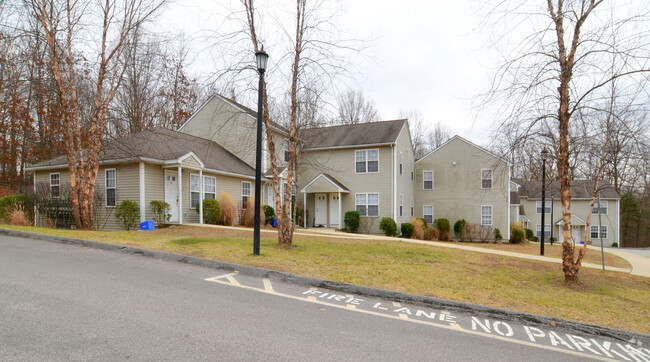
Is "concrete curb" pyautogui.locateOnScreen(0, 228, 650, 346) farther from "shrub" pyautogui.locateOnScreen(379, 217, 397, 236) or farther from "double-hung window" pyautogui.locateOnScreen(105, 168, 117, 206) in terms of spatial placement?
"shrub" pyautogui.locateOnScreen(379, 217, 397, 236)

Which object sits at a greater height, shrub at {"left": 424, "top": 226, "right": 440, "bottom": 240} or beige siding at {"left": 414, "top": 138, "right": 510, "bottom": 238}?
beige siding at {"left": 414, "top": 138, "right": 510, "bottom": 238}

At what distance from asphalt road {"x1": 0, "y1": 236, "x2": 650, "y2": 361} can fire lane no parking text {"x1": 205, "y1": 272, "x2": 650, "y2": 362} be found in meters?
0.02

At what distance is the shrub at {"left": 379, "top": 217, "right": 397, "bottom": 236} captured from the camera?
73.6 feet

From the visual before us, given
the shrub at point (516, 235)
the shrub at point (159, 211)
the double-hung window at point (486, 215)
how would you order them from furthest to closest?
the double-hung window at point (486, 215) → the shrub at point (516, 235) → the shrub at point (159, 211)

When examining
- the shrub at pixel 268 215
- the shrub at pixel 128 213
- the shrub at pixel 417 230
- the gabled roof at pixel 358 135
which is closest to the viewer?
the shrub at pixel 128 213

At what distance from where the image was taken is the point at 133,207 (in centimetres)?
1495

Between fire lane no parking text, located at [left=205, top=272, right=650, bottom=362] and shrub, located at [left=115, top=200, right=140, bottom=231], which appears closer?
fire lane no parking text, located at [left=205, top=272, right=650, bottom=362]

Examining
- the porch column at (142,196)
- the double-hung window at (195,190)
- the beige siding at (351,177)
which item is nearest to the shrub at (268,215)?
the beige siding at (351,177)

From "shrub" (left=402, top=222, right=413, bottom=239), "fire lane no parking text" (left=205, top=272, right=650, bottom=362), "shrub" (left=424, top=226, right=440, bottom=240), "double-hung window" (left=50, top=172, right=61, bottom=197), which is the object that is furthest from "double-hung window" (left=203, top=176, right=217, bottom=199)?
"shrub" (left=424, top=226, right=440, bottom=240)

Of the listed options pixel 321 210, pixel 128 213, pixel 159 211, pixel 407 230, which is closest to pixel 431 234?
pixel 407 230

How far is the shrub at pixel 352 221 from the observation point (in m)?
22.9

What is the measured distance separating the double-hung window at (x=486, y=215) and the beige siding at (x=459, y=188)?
0.71 feet

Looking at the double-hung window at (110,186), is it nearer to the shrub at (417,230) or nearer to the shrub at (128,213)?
the shrub at (128,213)

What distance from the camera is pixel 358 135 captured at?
25.2m
